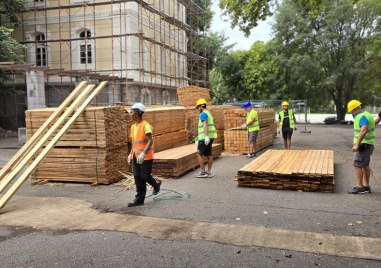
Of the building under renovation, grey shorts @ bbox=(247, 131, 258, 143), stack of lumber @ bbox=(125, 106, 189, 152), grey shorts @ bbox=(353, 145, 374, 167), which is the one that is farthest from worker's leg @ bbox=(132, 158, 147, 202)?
the building under renovation

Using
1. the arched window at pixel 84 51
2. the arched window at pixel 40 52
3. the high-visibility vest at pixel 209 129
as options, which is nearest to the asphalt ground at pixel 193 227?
the high-visibility vest at pixel 209 129

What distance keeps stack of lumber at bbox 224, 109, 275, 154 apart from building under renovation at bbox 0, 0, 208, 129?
32.8ft

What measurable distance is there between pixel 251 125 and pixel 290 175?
5.37 meters

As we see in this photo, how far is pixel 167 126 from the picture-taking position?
511 inches

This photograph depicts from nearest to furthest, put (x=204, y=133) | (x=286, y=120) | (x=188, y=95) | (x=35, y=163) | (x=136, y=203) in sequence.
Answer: (x=136, y=203), (x=35, y=163), (x=204, y=133), (x=286, y=120), (x=188, y=95)

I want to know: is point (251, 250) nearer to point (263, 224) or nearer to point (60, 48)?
point (263, 224)

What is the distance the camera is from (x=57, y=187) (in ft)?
30.0

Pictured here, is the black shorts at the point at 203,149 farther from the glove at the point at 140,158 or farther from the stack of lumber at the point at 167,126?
the glove at the point at 140,158

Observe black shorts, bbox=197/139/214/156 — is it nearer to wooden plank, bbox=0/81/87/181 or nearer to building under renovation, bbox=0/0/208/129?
wooden plank, bbox=0/81/87/181

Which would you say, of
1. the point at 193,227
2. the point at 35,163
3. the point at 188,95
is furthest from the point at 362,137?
the point at 188,95

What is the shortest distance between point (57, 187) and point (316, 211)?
18.9ft

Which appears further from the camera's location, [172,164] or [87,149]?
[172,164]

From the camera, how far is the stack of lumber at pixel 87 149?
9148 millimetres

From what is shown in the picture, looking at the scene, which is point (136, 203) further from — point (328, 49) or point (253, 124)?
point (328, 49)
